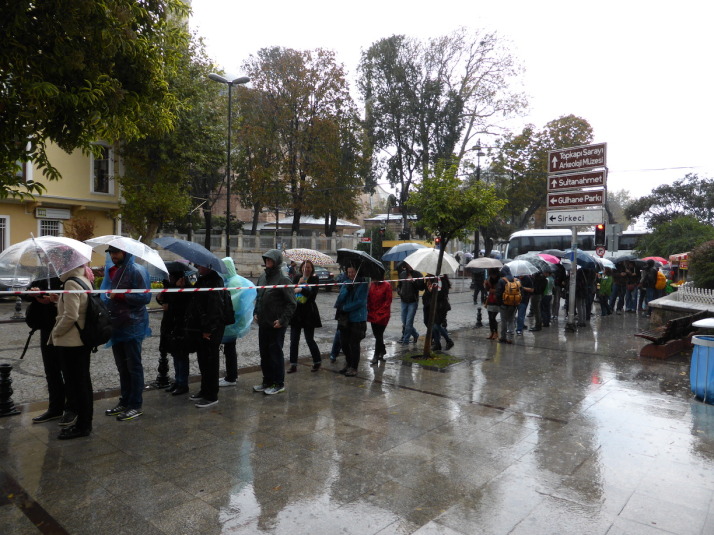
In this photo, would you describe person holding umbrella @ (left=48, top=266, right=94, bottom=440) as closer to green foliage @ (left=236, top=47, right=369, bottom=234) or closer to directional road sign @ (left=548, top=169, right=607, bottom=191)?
→ directional road sign @ (left=548, top=169, right=607, bottom=191)

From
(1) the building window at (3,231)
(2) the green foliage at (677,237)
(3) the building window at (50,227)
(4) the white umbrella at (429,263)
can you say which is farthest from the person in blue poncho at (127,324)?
(2) the green foliage at (677,237)

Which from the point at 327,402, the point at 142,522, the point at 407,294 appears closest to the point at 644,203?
the point at 407,294

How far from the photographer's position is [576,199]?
11797 millimetres

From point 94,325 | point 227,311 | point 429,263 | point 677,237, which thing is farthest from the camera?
point 677,237

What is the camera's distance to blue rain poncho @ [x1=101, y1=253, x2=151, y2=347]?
5211mm

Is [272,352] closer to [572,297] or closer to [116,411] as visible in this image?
[116,411]

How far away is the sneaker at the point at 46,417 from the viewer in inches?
205

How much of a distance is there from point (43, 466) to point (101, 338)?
Result: 116 cm

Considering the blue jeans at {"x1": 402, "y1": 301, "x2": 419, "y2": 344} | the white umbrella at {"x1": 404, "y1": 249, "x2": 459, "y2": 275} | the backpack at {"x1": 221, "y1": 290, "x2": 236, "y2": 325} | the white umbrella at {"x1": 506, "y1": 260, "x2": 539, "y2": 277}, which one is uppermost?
the white umbrella at {"x1": 404, "y1": 249, "x2": 459, "y2": 275}

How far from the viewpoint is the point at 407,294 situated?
9727 millimetres

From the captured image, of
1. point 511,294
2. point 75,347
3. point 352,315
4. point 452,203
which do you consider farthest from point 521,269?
point 75,347

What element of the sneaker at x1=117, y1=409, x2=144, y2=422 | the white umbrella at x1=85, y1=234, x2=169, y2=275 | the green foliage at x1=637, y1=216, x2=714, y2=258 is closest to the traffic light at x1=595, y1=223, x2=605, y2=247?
the green foliage at x1=637, y1=216, x2=714, y2=258

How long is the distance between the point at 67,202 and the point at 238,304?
19977 millimetres

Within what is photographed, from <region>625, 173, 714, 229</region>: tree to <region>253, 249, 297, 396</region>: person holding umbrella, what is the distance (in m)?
38.2
